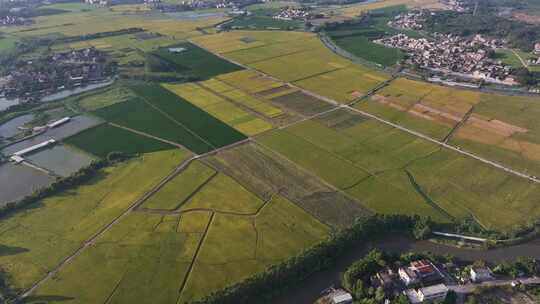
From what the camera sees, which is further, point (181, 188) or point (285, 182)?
point (285, 182)

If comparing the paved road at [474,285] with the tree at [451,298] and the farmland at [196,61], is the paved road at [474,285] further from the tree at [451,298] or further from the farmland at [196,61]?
the farmland at [196,61]

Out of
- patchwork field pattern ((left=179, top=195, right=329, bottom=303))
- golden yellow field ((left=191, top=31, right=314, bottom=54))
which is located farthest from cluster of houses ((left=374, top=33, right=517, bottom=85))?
patchwork field pattern ((left=179, top=195, right=329, bottom=303))

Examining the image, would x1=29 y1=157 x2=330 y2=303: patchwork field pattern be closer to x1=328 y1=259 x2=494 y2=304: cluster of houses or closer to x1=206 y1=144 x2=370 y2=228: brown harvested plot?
x1=206 y1=144 x2=370 y2=228: brown harvested plot

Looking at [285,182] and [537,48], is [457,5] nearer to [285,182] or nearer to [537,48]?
[537,48]

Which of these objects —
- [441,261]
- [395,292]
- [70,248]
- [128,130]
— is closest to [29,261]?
[70,248]

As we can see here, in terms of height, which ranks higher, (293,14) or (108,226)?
(293,14)

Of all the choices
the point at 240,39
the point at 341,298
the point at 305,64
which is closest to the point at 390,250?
the point at 341,298

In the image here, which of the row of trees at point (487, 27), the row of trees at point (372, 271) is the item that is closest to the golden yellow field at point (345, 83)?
the row of trees at point (372, 271)
